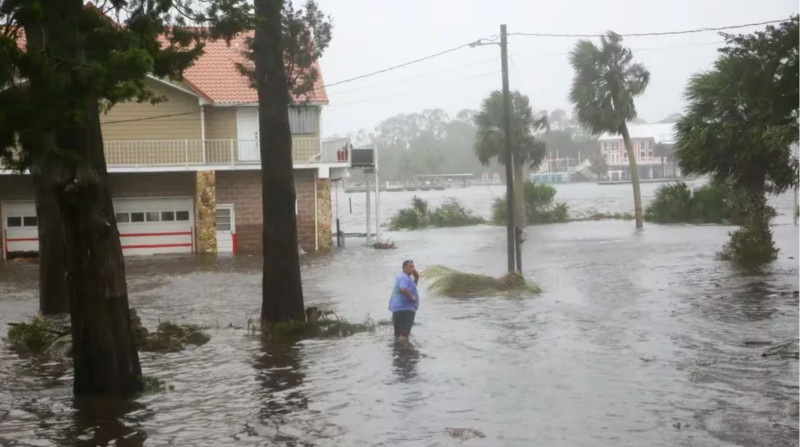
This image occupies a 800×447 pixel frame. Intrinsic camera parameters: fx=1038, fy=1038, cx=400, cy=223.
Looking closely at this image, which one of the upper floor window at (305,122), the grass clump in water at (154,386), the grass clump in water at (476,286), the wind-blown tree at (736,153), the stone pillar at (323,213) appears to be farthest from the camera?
the stone pillar at (323,213)

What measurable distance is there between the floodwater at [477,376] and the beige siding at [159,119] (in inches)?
428

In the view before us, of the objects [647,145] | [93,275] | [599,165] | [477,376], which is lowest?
[477,376]

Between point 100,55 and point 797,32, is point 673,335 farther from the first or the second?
point 100,55

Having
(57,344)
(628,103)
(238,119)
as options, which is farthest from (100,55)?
(628,103)

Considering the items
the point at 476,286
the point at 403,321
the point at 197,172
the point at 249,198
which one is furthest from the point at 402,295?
the point at 249,198

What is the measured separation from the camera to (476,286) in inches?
911

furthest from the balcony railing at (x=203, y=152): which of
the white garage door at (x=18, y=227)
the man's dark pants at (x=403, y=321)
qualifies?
the man's dark pants at (x=403, y=321)

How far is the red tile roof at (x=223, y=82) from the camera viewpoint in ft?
119

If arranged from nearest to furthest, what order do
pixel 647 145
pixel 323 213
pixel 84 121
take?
pixel 84 121
pixel 323 213
pixel 647 145

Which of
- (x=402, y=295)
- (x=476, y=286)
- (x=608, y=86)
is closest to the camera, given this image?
(x=402, y=295)

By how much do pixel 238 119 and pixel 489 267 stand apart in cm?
1131

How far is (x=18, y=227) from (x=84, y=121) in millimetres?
28019

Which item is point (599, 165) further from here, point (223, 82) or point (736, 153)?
point (736, 153)

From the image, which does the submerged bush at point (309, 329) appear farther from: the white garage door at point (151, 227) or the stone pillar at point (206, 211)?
the white garage door at point (151, 227)
